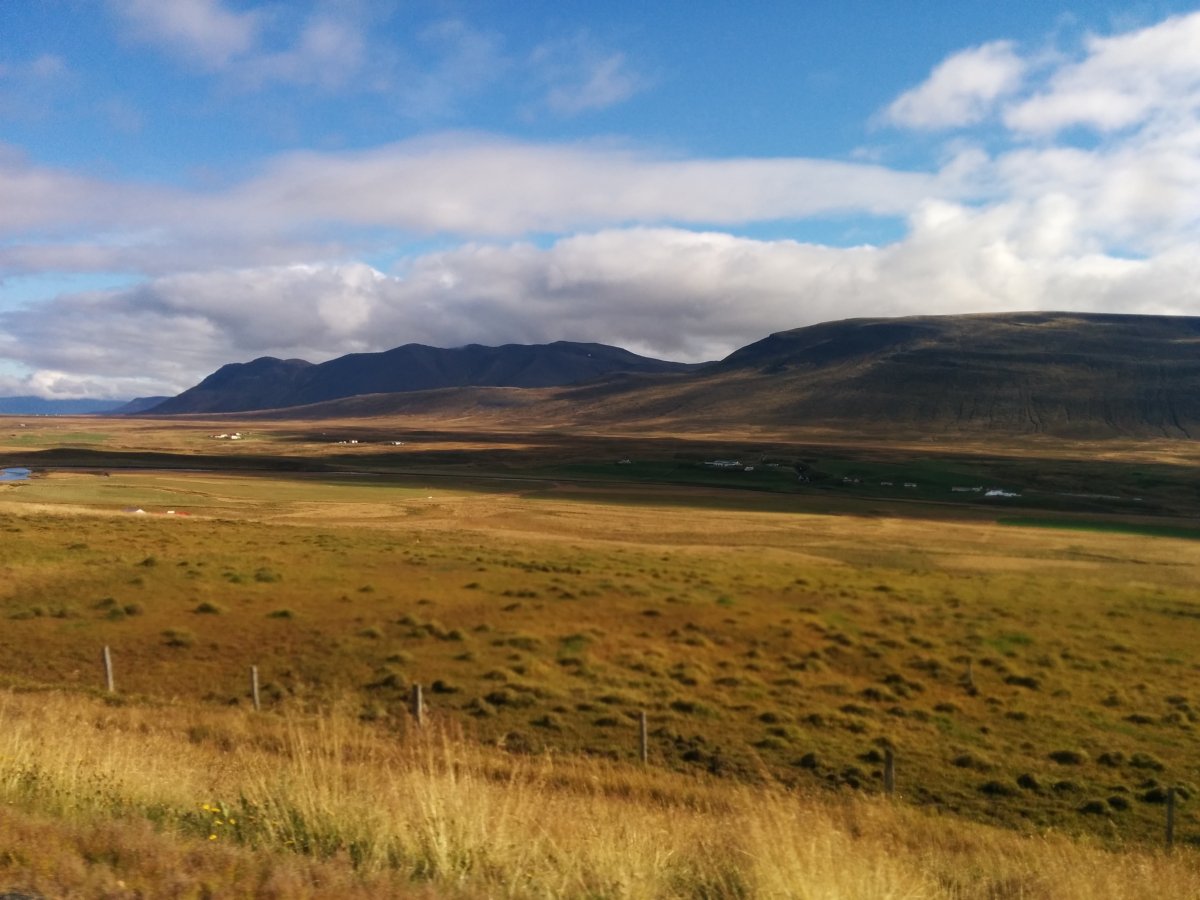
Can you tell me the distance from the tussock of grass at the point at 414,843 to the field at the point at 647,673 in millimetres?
85

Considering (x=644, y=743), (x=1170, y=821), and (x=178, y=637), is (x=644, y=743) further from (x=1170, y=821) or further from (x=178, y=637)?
(x=178, y=637)

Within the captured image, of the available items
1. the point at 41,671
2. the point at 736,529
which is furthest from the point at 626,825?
the point at 736,529

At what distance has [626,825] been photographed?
8547 millimetres

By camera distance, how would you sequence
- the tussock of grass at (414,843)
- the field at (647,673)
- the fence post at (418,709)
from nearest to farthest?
the tussock of grass at (414,843) < the field at (647,673) < the fence post at (418,709)

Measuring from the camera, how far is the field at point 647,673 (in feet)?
37.6

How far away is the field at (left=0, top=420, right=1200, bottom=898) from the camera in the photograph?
1146 cm

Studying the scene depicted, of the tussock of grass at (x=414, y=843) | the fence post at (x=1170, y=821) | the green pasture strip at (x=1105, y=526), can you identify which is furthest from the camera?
the green pasture strip at (x=1105, y=526)

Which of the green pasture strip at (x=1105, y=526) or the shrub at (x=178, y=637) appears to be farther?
the green pasture strip at (x=1105, y=526)

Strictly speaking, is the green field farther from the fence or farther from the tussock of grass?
the tussock of grass

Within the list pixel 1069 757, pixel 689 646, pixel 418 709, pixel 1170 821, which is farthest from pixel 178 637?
pixel 1170 821

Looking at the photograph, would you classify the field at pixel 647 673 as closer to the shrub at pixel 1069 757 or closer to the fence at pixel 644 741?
the shrub at pixel 1069 757

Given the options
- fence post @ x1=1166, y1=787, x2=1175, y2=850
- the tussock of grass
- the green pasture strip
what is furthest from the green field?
the green pasture strip

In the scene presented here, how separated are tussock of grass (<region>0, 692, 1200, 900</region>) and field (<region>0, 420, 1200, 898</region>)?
0.08 metres

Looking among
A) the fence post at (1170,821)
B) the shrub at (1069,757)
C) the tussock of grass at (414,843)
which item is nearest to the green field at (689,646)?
the shrub at (1069,757)
